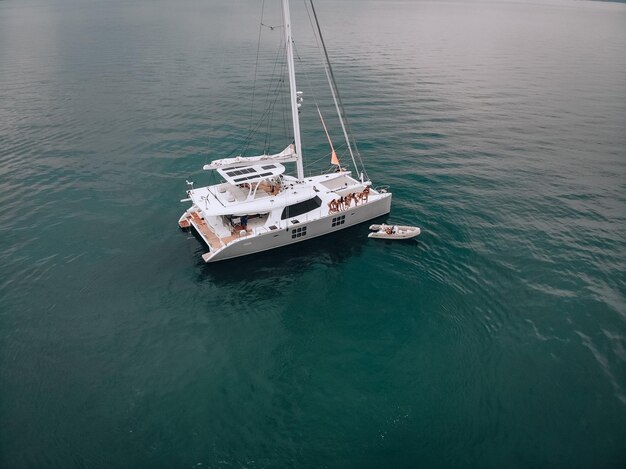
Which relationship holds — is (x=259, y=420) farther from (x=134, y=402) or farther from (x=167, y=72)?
(x=167, y=72)

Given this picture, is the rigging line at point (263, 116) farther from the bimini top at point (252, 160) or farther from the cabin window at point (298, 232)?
the cabin window at point (298, 232)

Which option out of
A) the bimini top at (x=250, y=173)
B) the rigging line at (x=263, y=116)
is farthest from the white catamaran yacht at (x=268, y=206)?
the rigging line at (x=263, y=116)

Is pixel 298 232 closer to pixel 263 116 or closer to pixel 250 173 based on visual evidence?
pixel 250 173

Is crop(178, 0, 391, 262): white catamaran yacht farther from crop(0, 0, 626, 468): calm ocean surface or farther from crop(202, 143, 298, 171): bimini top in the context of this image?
crop(0, 0, 626, 468): calm ocean surface

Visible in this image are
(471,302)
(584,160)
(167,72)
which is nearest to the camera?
(471,302)

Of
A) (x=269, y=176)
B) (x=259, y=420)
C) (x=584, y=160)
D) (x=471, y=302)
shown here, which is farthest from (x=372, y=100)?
(x=259, y=420)

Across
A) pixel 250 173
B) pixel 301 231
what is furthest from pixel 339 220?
pixel 250 173

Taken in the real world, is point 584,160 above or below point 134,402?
→ above
